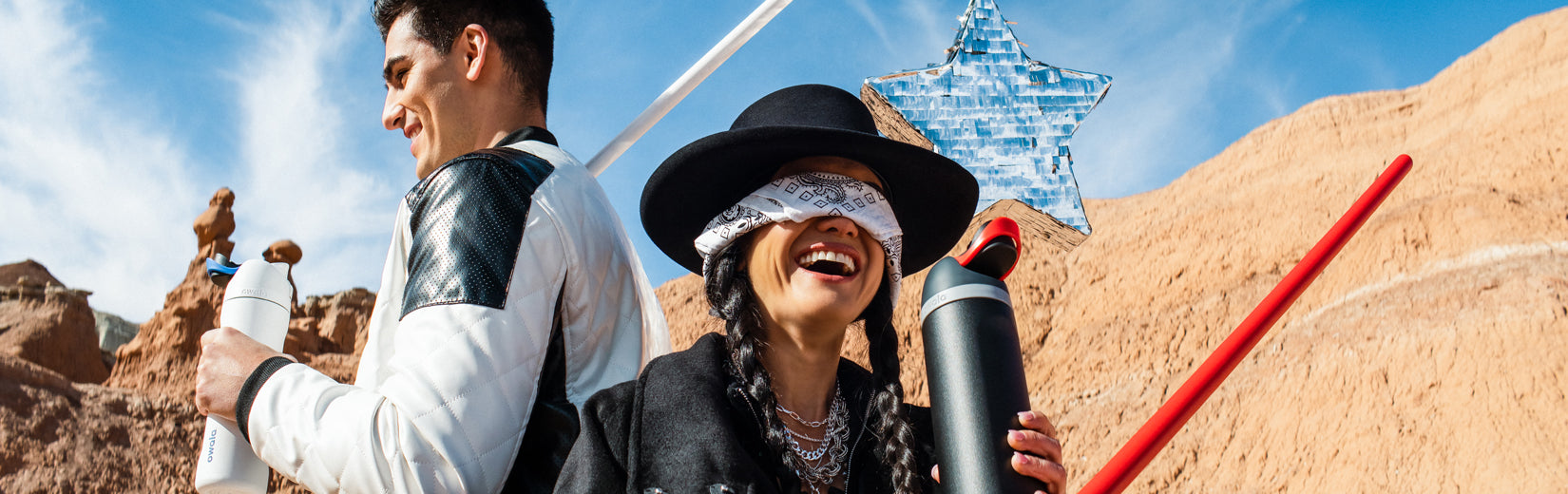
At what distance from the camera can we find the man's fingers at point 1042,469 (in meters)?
1.59

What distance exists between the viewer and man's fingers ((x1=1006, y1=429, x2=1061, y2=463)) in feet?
5.18

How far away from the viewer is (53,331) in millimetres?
14555

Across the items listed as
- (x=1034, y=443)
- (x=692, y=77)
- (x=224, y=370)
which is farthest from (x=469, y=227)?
(x=1034, y=443)

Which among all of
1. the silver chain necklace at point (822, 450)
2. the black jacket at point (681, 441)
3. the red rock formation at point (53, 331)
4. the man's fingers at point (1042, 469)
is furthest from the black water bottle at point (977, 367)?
A: the red rock formation at point (53, 331)

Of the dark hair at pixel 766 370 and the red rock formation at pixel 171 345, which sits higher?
the red rock formation at pixel 171 345

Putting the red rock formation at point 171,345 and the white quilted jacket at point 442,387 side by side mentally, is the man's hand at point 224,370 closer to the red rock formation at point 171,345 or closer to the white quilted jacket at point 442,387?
the white quilted jacket at point 442,387

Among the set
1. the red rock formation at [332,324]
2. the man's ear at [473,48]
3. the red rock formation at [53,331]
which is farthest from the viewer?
the red rock formation at [332,324]

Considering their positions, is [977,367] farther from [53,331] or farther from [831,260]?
[53,331]

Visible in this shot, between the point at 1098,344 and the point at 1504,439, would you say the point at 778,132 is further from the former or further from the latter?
the point at 1098,344

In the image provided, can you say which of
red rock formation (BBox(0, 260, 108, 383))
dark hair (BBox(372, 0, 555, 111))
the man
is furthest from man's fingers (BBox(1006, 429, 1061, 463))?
red rock formation (BBox(0, 260, 108, 383))

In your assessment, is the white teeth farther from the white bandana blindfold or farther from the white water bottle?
the white water bottle

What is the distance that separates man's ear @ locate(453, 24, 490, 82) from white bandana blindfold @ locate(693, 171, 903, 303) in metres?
0.78

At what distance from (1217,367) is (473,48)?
184cm

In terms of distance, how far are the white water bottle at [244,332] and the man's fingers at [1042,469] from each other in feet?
4.87
